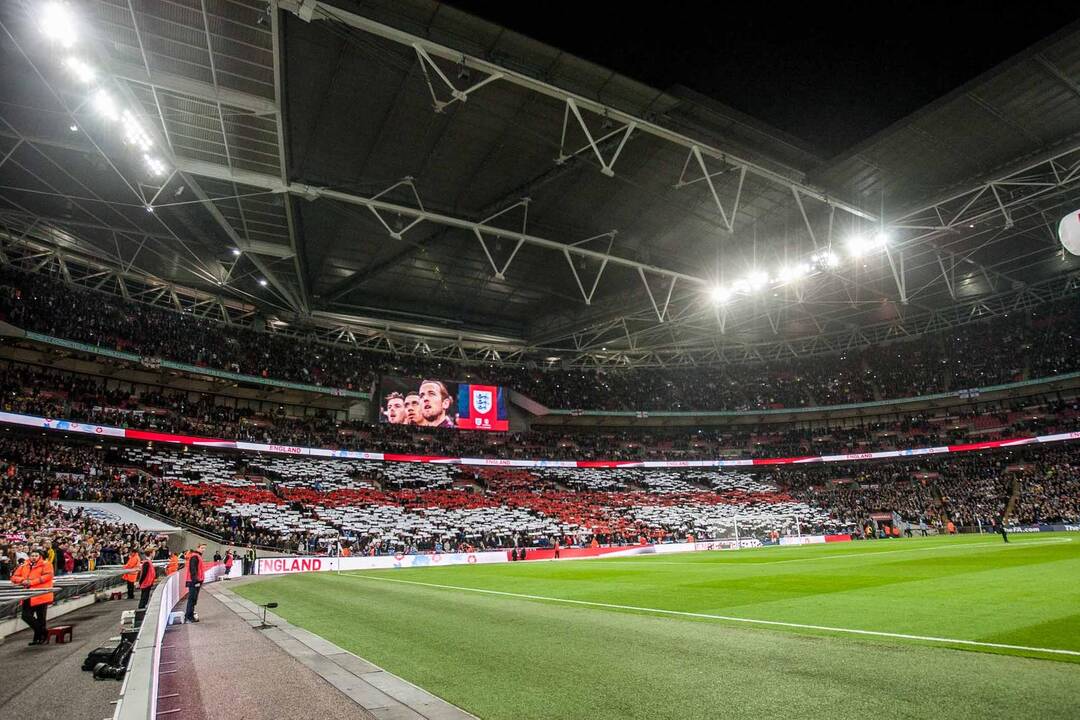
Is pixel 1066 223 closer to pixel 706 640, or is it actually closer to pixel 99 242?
pixel 706 640

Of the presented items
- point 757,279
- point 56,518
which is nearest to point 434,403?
point 56,518

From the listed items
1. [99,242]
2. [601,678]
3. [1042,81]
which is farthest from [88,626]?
[1042,81]

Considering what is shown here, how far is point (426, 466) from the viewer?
4831 centimetres

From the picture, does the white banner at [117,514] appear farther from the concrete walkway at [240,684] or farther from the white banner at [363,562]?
the concrete walkway at [240,684]

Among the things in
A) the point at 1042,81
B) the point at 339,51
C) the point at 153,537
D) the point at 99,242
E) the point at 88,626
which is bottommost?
the point at 88,626

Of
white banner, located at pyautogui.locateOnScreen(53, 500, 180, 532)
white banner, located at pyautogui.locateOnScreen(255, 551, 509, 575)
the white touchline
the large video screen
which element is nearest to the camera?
the white touchline

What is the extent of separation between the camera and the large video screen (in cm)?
4478

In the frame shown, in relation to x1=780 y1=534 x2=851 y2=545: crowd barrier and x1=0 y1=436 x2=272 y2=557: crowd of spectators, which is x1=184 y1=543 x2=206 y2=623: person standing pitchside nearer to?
x1=0 y1=436 x2=272 y2=557: crowd of spectators

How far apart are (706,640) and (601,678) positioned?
2.08 metres

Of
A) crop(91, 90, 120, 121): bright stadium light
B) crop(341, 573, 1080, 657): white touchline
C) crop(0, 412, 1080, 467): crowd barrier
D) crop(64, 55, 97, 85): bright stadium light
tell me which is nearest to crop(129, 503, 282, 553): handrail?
crop(0, 412, 1080, 467): crowd barrier

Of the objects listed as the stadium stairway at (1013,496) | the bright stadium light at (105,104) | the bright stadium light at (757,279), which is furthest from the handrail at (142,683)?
the stadium stairway at (1013,496)

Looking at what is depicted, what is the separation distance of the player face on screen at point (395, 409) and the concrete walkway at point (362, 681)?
35.0 m

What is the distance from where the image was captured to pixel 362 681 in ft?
19.1

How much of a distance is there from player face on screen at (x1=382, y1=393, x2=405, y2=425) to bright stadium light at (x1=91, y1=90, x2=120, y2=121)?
29.8m
